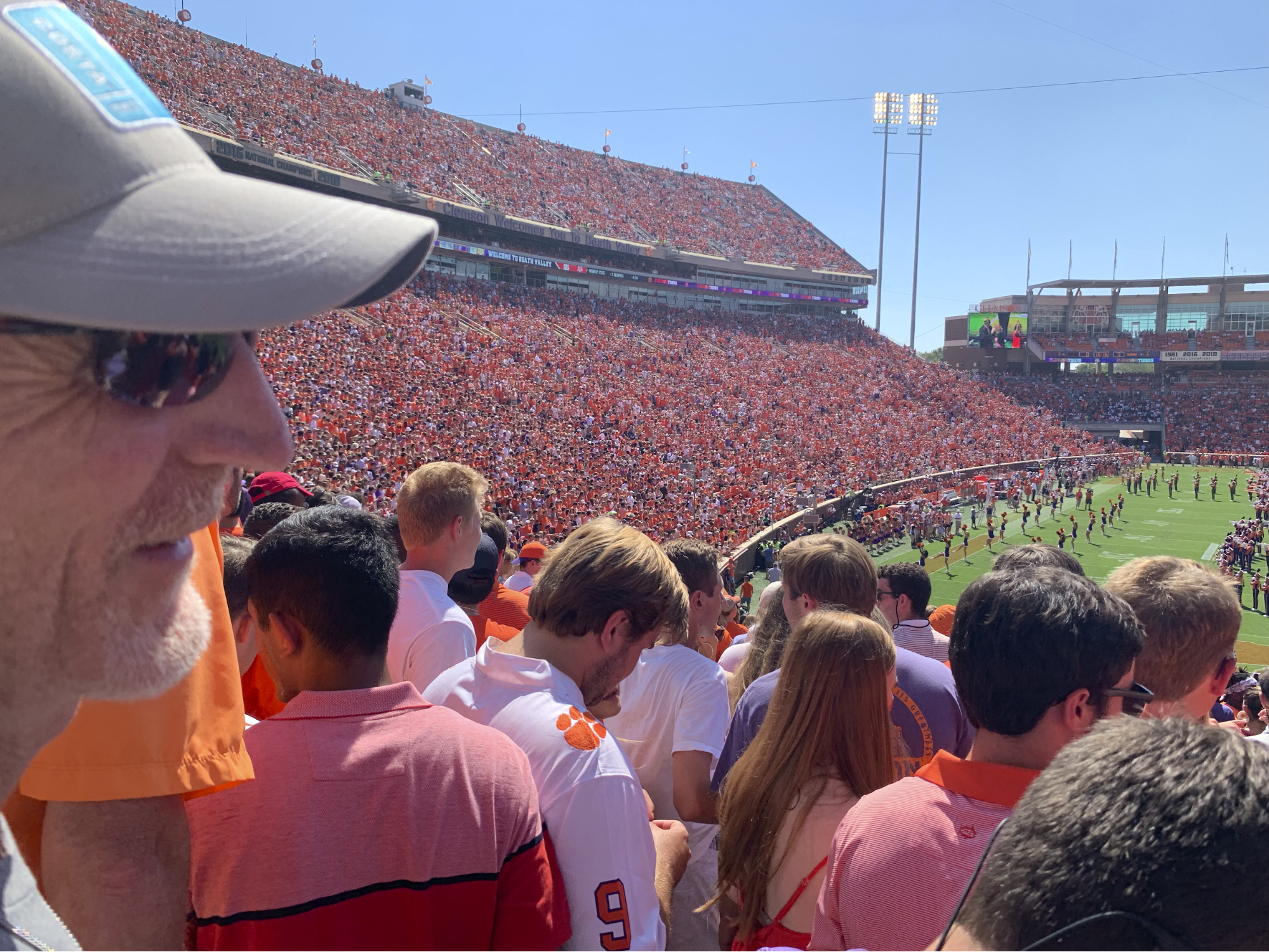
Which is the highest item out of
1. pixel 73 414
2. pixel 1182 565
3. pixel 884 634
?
pixel 73 414

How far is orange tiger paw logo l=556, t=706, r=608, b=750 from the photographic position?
6.57ft

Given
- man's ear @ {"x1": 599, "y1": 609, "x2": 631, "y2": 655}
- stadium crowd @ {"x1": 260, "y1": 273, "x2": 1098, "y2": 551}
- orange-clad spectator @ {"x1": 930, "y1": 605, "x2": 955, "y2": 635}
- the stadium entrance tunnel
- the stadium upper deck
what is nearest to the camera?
man's ear @ {"x1": 599, "y1": 609, "x2": 631, "y2": 655}

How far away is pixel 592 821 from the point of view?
1.90 meters

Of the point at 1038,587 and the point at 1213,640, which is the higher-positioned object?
the point at 1038,587

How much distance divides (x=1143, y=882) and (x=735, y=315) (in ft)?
175

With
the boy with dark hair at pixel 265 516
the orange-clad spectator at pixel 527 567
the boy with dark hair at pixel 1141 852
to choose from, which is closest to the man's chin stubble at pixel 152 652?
the boy with dark hair at pixel 1141 852

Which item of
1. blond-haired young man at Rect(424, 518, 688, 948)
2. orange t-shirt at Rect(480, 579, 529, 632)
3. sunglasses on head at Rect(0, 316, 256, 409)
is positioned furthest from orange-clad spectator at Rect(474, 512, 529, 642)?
sunglasses on head at Rect(0, 316, 256, 409)

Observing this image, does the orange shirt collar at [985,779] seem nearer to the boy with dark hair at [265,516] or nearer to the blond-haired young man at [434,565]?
the blond-haired young man at [434,565]

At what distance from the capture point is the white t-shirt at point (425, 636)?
10.8ft

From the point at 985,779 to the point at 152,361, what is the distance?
6.22ft

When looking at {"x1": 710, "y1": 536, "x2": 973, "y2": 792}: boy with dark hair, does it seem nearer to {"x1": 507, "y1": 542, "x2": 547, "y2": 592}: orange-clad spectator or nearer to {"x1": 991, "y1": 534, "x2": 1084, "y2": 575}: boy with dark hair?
{"x1": 991, "y1": 534, "x2": 1084, "y2": 575}: boy with dark hair

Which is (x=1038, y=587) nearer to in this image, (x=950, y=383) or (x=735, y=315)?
(x=735, y=315)

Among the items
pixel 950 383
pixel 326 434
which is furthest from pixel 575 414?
pixel 950 383

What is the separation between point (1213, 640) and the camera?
2867 millimetres
